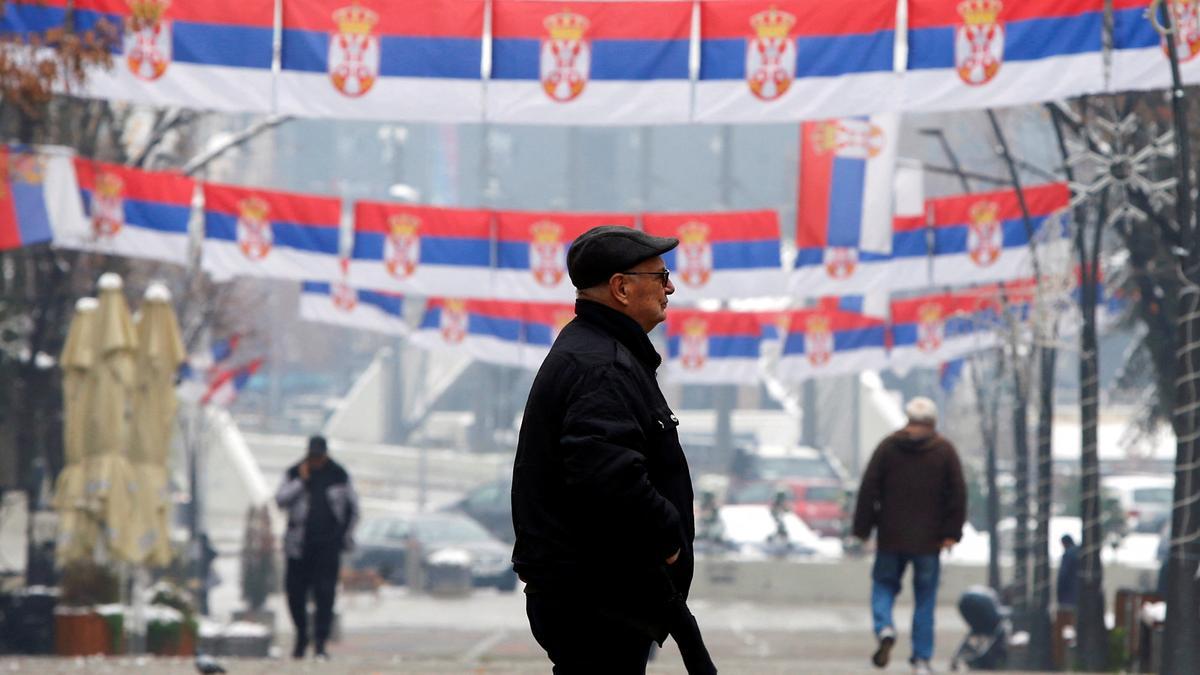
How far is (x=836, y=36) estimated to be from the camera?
13883 millimetres

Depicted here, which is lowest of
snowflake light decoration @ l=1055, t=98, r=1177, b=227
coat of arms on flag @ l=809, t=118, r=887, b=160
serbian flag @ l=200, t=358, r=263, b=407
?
serbian flag @ l=200, t=358, r=263, b=407

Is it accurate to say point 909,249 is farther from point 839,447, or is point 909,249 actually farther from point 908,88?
point 839,447

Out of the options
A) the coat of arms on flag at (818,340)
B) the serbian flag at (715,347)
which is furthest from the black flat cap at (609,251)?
the serbian flag at (715,347)

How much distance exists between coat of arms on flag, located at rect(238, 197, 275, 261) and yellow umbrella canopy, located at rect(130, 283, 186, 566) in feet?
12.3

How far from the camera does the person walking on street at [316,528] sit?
1545 centimetres

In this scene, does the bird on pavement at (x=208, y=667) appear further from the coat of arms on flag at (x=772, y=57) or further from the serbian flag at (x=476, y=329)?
the serbian flag at (x=476, y=329)

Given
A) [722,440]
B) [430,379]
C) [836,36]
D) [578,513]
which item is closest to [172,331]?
[836,36]

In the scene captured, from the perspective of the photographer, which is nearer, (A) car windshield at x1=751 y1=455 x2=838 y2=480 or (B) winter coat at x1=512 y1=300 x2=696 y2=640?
(B) winter coat at x1=512 y1=300 x2=696 y2=640

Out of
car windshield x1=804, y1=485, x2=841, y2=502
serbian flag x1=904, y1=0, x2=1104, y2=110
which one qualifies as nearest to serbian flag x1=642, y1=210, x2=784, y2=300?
serbian flag x1=904, y1=0, x2=1104, y2=110

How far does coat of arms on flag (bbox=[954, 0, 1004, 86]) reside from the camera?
13398 mm

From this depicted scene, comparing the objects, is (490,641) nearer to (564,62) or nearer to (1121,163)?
(1121,163)

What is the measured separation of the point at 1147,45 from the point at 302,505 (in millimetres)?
6659

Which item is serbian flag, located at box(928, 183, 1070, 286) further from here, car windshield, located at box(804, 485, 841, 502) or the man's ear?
car windshield, located at box(804, 485, 841, 502)

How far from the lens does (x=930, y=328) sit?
28.5 metres
